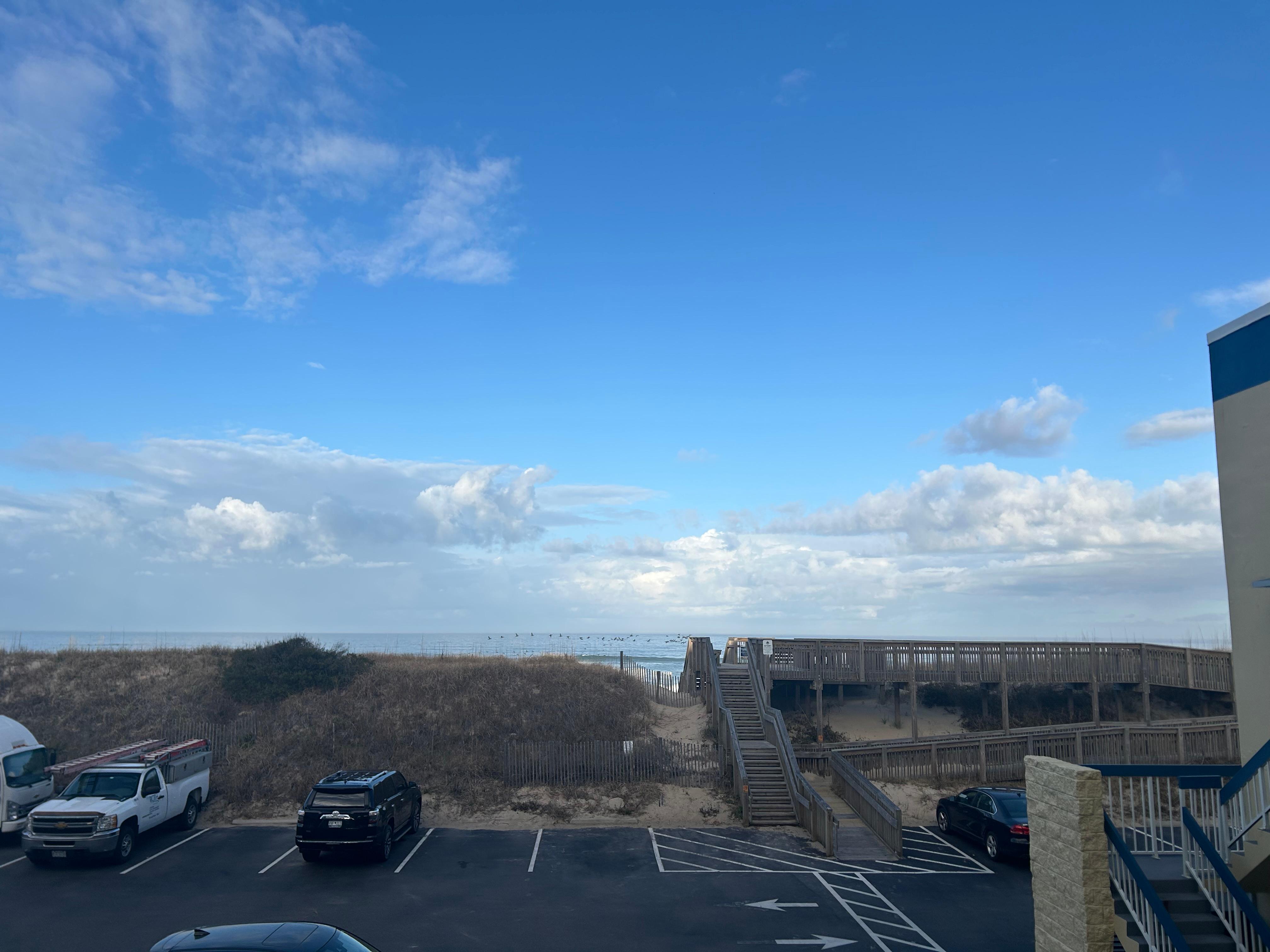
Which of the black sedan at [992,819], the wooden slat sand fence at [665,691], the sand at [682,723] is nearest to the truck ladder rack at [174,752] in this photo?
the sand at [682,723]

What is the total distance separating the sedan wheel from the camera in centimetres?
1798

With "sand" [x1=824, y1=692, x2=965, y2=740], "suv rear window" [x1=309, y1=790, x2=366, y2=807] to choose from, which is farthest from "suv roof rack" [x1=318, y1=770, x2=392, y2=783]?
"sand" [x1=824, y1=692, x2=965, y2=740]

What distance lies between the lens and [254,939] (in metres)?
7.86

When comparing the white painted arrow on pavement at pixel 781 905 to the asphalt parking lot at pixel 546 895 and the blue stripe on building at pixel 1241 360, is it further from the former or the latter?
the blue stripe on building at pixel 1241 360

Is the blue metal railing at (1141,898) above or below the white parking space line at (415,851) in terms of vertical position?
above

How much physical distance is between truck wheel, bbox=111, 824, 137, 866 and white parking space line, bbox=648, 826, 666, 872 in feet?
37.0

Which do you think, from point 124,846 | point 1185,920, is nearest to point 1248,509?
point 1185,920

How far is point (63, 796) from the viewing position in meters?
17.6

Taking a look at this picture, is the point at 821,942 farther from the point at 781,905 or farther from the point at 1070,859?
the point at 1070,859

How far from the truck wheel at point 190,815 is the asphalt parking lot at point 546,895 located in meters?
0.99

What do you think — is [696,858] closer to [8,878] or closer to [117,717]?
[8,878]

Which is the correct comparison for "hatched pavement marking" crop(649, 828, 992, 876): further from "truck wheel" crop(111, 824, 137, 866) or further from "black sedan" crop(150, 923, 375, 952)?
"truck wheel" crop(111, 824, 137, 866)

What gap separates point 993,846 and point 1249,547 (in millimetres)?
10462

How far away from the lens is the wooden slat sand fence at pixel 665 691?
102 feet
